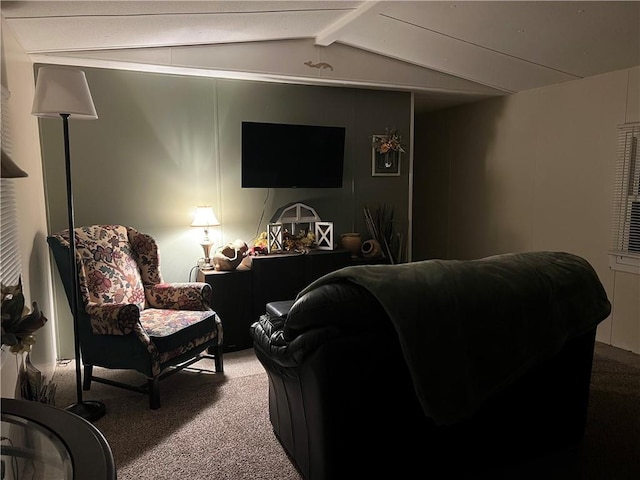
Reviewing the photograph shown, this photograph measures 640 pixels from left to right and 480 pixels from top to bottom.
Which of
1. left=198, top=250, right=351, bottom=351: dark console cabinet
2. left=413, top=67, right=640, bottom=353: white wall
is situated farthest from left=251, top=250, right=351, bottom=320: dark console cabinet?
left=413, top=67, right=640, bottom=353: white wall

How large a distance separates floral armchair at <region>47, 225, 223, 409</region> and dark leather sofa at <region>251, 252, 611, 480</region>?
1078mm

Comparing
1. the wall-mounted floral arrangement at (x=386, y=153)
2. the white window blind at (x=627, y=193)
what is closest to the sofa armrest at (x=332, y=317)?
the white window blind at (x=627, y=193)

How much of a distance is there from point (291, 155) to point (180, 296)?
5.36 ft

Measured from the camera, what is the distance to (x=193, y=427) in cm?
274

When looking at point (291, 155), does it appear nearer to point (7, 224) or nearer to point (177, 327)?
point (177, 327)

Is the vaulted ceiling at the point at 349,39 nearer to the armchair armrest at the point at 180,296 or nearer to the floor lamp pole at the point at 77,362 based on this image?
the floor lamp pole at the point at 77,362

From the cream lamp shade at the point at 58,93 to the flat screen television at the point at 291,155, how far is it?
163cm

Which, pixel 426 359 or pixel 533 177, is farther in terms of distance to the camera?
pixel 533 177

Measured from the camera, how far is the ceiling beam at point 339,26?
3227 millimetres

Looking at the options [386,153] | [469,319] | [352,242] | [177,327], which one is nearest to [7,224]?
[177,327]

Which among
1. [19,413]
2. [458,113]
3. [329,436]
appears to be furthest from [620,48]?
[19,413]

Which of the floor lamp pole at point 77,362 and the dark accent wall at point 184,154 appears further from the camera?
the dark accent wall at point 184,154

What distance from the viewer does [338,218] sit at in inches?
188

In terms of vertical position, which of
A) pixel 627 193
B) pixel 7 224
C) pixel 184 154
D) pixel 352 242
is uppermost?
pixel 184 154
